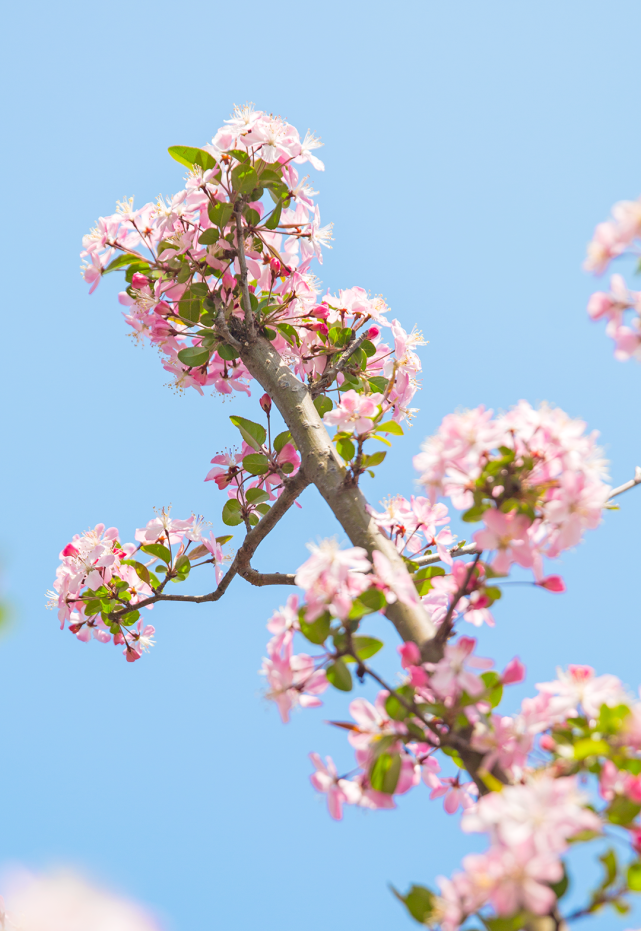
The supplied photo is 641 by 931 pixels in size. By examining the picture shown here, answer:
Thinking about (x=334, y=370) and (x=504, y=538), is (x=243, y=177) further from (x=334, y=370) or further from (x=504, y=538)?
(x=504, y=538)

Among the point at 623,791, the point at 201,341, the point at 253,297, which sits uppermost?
the point at 253,297

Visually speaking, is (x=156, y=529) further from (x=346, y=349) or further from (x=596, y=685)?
(x=596, y=685)

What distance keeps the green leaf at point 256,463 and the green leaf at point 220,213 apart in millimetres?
858

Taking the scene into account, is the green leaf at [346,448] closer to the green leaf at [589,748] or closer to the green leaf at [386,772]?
the green leaf at [386,772]

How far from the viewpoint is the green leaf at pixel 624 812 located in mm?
1219

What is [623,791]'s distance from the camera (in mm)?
1263

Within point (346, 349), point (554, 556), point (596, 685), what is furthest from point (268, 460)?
point (596, 685)

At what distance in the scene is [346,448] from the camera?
205cm

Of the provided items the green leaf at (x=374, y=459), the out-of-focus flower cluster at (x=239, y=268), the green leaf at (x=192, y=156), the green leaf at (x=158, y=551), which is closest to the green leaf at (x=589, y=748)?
the green leaf at (x=374, y=459)

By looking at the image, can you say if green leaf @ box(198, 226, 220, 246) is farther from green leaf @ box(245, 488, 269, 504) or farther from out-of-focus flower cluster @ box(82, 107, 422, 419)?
green leaf @ box(245, 488, 269, 504)

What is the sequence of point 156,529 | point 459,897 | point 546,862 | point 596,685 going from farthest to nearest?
point 156,529, point 596,685, point 459,897, point 546,862

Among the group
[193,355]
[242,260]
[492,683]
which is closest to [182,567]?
[193,355]

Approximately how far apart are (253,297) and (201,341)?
274mm

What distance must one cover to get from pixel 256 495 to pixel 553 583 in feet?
4.67
